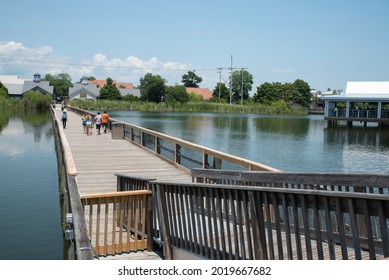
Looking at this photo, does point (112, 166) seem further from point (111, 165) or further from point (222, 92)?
point (222, 92)

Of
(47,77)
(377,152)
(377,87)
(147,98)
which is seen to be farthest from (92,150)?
(47,77)

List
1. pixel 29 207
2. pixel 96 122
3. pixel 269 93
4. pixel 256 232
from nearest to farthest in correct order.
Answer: pixel 256 232, pixel 29 207, pixel 96 122, pixel 269 93

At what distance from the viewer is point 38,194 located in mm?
14164

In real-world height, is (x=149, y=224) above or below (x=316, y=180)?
below

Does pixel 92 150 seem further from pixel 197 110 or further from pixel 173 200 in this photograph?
pixel 197 110

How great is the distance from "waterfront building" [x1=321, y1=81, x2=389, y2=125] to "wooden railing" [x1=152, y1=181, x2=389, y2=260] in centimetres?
5581

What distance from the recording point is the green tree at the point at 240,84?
445 ft

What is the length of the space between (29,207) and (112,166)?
261 cm

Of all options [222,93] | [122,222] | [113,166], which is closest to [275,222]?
[122,222]

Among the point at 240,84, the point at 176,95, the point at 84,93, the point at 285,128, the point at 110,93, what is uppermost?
the point at 240,84

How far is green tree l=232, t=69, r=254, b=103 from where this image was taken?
135750 millimetres

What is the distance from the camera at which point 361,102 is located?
63.9 metres

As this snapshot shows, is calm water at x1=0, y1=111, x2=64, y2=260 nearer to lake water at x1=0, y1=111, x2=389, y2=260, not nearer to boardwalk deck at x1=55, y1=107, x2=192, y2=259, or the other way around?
lake water at x1=0, y1=111, x2=389, y2=260

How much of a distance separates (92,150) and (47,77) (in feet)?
585
